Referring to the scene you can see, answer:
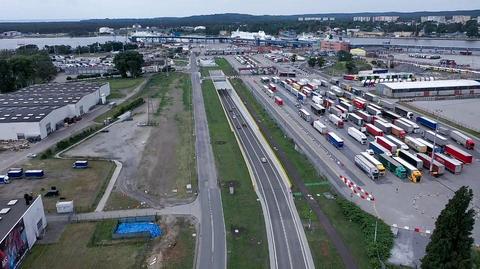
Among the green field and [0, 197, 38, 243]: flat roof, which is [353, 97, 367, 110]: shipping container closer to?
the green field

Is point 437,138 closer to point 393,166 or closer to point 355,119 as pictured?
point 393,166

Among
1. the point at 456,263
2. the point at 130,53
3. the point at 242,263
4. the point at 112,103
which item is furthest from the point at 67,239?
the point at 130,53

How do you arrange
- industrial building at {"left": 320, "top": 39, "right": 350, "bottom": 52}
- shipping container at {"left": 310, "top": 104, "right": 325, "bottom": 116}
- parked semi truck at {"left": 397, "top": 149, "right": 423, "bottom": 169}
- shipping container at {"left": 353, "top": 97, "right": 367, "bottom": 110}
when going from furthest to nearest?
industrial building at {"left": 320, "top": 39, "right": 350, "bottom": 52}
shipping container at {"left": 353, "top": 97, "right": 367, "bottom": 110}
shipping container at {"left": 310, "top": 104, "right": 325, "bottom": 116}
parked semi truck at {"left": 397, "top": 149, "right": 423, "bottom": 169}

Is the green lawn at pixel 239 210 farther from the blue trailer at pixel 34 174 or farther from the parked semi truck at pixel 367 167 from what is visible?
the blue trailer at pixel 34 174

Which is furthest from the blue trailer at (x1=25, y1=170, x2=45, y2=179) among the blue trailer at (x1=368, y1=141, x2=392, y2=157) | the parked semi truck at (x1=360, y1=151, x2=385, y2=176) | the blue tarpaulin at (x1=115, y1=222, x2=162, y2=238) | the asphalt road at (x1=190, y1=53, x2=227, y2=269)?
the blue trailer at (x1=368, y1=141, x2=392, y2=157)

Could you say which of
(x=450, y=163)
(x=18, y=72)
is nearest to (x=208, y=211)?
(x=450, y=163)

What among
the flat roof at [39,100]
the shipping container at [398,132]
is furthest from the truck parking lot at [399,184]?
the flat roof at [39,100]

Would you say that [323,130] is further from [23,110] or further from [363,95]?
[23,110]
